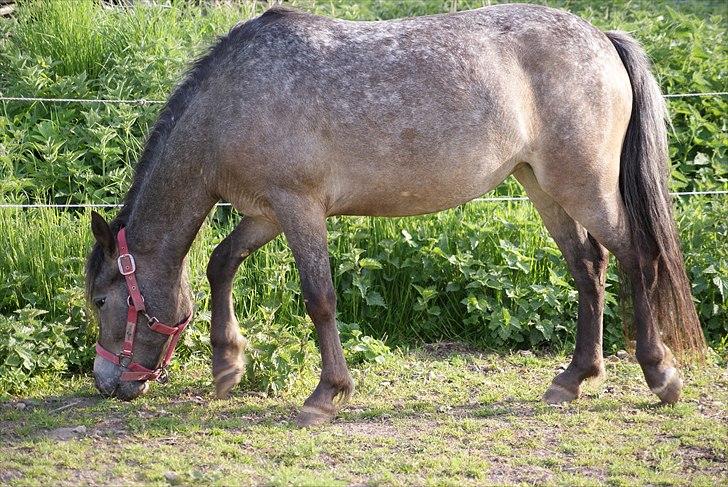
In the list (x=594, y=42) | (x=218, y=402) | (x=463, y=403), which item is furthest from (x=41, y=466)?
(x=594, y=42)

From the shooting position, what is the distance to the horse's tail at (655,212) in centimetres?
575

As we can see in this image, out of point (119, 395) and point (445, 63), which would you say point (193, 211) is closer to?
point (119, 395)

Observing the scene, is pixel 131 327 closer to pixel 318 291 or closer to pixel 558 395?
pixel 318 291

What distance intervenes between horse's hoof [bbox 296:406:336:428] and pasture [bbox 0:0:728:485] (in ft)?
0.27

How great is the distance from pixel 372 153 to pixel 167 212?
3.90 ft

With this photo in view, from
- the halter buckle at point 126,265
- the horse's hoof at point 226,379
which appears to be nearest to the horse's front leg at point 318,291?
the horse's hoof at point 226,379

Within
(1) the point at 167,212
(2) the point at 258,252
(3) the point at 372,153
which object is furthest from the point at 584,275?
(1) the point at 167,212

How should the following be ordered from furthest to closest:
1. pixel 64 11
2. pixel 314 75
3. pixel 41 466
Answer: pixel 64 11, pixel 314 75, pixel 41 466

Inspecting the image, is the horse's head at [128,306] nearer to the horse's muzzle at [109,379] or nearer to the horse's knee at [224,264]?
the horse's muzzle at [109,379]

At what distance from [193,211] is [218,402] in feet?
3.92

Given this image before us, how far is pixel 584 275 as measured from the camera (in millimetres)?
6047

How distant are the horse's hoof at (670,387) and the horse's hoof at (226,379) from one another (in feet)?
8.02

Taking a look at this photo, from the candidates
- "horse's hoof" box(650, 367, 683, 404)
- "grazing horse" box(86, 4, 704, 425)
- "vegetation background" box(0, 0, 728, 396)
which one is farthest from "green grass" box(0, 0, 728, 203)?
"horse's hoof" box(650, 367, 683, 404)

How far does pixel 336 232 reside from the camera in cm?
706
